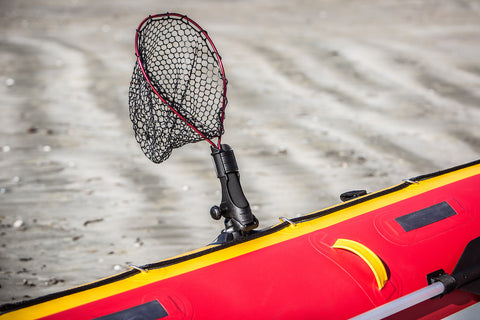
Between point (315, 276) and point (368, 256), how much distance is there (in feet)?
0.83

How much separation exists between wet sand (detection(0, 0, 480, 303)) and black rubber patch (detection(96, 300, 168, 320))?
1476 millimetres

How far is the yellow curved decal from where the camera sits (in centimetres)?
191

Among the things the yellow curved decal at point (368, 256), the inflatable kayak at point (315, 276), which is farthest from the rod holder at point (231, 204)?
the yellow curved decal at point (368, 256)

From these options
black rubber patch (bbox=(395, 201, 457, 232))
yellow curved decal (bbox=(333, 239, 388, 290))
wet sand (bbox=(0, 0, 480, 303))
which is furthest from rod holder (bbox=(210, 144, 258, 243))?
wet sand (bbox=(0, 0, 480, 303))

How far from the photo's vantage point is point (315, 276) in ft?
6.29

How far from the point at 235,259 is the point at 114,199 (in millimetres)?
2200

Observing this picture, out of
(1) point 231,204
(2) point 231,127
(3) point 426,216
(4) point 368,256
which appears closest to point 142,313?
(1) point 231,204

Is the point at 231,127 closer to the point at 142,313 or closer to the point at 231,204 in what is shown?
the point at 231,204

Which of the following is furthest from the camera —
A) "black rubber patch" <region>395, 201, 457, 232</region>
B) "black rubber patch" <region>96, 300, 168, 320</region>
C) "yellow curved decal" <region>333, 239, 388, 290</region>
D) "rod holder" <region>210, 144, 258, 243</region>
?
"black rubber patch" <region>395, 201, 457, 232</region>

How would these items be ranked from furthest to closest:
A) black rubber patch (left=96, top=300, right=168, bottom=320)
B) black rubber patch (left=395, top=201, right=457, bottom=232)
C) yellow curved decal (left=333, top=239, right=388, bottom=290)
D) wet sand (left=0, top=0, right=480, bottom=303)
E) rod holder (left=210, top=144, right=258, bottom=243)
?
1. wet sand (left=0, top=0, right=480, bottom=303)
2. black rubber patch (left=395, top=201, right=457, bottom=232)
3. rod holder (left=210, top=144, right=258, bottom=243)
4. yellow curved decal (left=333, top=239, right=388, bottom=290)
5. black rubber patch (left=96, top=300, right=168, bottom=320)

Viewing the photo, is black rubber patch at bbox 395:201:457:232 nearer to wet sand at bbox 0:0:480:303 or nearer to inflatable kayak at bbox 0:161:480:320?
inflatable kayak at bbox 0:161:480:320

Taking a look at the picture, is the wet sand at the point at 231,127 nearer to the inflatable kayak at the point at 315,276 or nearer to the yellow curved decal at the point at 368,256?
the inflatable kayak at the point at 315,276

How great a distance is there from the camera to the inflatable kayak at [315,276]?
1.76 metres

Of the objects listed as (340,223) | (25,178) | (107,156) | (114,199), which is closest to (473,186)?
(340,223)
